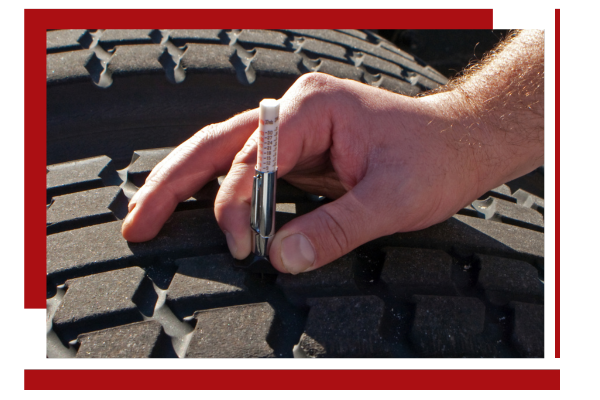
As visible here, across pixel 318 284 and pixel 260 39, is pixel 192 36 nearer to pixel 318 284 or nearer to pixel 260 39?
pixel 260 39

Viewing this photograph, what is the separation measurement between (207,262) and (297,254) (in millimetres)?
175

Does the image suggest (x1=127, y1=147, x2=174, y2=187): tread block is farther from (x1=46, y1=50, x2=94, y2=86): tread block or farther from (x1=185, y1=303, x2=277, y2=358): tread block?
(x1=185, y1=303, x2=277, y2=358): tread block

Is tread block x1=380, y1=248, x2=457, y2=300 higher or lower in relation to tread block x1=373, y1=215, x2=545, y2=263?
lower

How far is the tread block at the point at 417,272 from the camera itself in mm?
848

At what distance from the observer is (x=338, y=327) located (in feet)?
2.46

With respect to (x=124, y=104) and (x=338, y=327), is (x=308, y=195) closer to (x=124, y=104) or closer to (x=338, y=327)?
(x=338, y=327)

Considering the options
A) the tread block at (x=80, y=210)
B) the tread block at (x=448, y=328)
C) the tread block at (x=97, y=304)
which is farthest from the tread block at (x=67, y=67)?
the tread block at (x=448, y=328)

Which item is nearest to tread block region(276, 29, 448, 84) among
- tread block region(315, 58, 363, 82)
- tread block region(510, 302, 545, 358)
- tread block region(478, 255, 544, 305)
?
tread block region(315, 58, 363, 82)

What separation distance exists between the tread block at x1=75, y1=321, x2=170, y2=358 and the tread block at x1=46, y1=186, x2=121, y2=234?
0.94ft

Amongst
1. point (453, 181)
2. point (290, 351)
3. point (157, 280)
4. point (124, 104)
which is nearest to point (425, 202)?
point (453, 181)

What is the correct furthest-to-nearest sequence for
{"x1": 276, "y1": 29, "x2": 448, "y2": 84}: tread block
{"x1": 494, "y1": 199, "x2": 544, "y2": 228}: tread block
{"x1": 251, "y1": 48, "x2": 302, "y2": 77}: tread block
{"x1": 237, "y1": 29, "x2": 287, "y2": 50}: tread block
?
1. {"x1": 276, "y1": 29, "x2": 448, "y2": 84}: tread block
2. {"x1": 237, "y1": 29, "x2": 287, "y2": 50}: tread block
3. {"x1": 251, "y1": 48, "x2": 302, "y2": 77}: tread block
4. {"x1": 494, "y1": 199, "x2": 544, "y2": 228}: tread block

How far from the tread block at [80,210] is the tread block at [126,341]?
29cm

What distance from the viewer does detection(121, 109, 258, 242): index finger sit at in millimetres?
880
